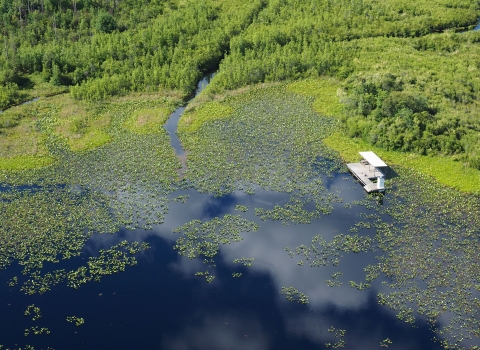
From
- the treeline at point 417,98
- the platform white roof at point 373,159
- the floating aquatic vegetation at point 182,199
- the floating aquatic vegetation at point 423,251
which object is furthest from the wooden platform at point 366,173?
the floating aquatic vegetation at point 182,199

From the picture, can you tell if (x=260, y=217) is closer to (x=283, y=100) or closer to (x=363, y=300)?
(x=363, y=300)

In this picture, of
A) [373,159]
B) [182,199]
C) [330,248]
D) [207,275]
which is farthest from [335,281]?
[182,199]

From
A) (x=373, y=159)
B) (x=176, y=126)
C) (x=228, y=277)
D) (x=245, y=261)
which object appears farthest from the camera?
(x=176, y=126)

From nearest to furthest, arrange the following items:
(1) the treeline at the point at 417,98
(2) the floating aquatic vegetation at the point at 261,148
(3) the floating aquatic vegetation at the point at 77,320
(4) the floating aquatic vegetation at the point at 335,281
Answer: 1. (3) the floating aquatic vegetation at the point at 77,320
2. (4) the floating aquatic vegetation at the point at 335,281
3. (2) the floating aquatic vegetation at the point at 261,148
4. (1) the treeline at the point at 417,98

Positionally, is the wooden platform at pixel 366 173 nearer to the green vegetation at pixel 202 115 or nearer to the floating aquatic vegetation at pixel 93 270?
the green vegetation at pixel 202 115

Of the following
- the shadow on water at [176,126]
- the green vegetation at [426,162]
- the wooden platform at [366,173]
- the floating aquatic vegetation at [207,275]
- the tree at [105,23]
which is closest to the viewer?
the floating aquatic vegetation at [207,275]

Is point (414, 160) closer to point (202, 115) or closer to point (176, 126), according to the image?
point (202, 115)
